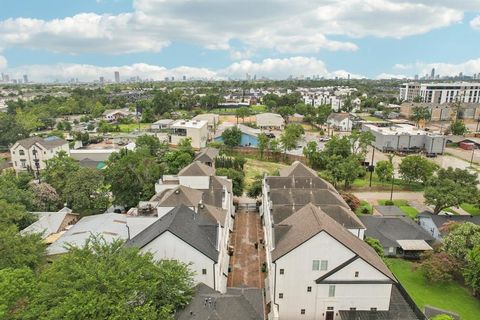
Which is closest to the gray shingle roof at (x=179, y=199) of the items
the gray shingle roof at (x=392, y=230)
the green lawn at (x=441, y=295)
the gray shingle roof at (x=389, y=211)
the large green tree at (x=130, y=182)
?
the large green tree at (x=130, y=182)

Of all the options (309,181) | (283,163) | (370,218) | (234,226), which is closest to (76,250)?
(234,226)

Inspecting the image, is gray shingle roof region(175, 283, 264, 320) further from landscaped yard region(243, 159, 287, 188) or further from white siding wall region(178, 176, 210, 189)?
landscaped yard region(243, 159, 287, 188)

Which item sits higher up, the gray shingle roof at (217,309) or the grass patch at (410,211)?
the gray shingle roof at (217,309)

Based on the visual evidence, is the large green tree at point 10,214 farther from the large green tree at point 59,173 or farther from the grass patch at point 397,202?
the grass patch at point 397,202

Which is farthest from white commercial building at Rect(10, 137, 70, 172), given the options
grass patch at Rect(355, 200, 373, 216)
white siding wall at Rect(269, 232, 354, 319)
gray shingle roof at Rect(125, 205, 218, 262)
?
white siding wall at Rect(269, 232, 354, 319)

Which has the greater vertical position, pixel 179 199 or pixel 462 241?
pixel 179 199

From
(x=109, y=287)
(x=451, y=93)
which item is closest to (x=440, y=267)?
(x=109, y=287)

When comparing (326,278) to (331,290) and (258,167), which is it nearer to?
(331,290)
